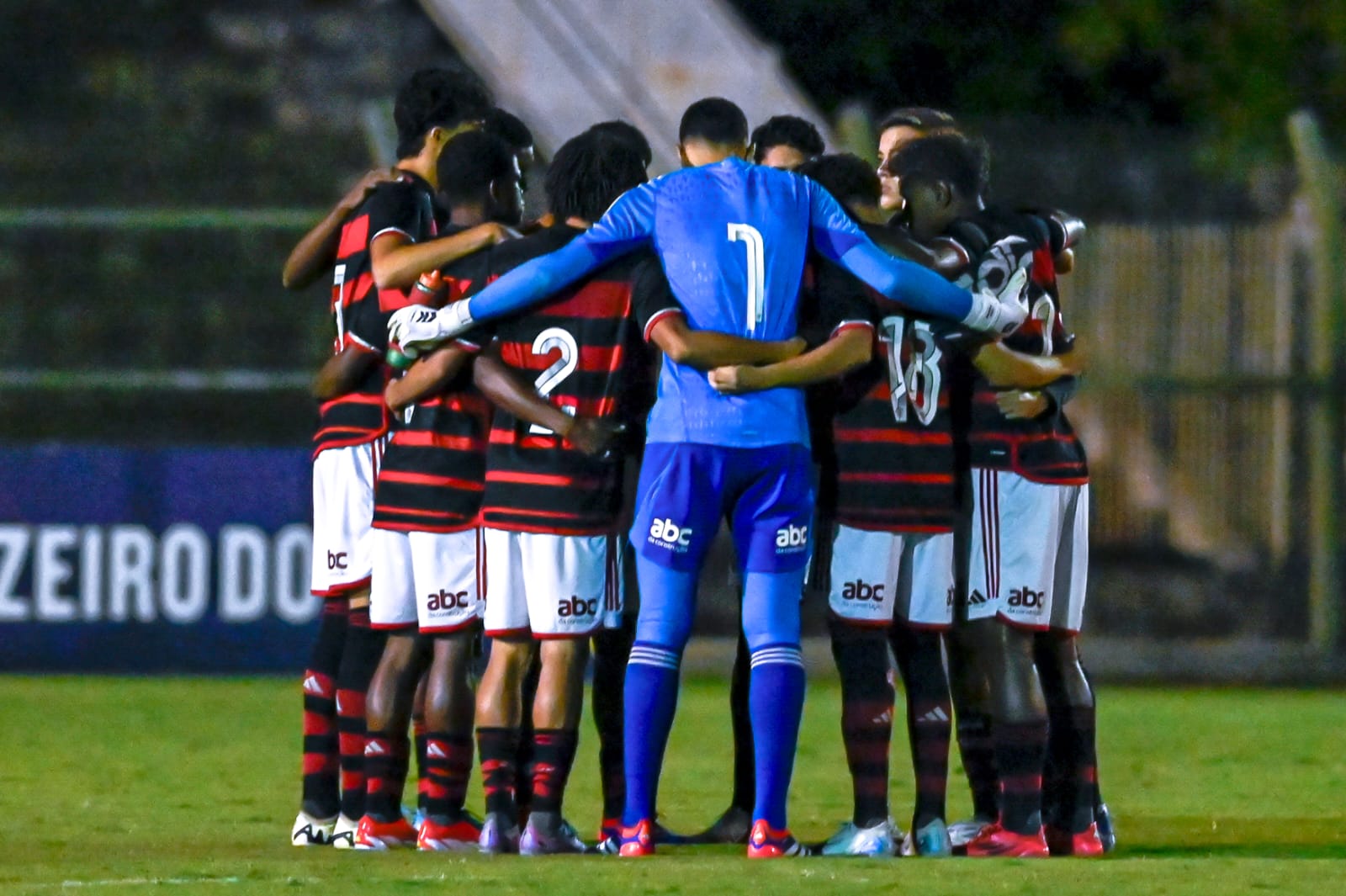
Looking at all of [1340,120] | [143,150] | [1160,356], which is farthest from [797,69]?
[1160,356]

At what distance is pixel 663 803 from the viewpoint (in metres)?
7.79

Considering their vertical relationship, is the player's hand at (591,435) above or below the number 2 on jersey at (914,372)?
below

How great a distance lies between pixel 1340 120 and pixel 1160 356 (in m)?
6.30

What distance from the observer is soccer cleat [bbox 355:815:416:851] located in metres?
6.64

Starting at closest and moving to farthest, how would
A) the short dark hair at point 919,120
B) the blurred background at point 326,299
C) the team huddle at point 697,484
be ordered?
the team huddle at point 697,484, the short dark hair at point 919,120, the blurred background at point 326,299

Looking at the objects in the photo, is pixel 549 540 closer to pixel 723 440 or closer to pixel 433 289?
pixel 723 440

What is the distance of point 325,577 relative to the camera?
7.01m

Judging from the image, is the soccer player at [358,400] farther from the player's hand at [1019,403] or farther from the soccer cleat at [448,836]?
the player's hand at [1019,403]

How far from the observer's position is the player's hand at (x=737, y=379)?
6219 millimetres

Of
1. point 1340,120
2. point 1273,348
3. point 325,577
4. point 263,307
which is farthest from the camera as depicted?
point 1340,120

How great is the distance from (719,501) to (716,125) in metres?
0.98

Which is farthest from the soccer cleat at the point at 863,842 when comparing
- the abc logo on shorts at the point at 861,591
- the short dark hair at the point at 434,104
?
the short dark hair at the point at 434,104

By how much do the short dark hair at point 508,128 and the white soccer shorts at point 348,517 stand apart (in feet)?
2.94

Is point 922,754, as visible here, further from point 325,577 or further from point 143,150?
point 143,150
